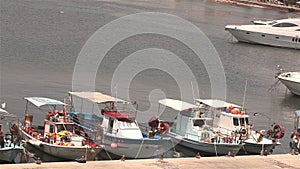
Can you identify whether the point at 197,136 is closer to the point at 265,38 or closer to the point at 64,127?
the point at 64,127

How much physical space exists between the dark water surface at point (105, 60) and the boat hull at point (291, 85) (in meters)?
0.60

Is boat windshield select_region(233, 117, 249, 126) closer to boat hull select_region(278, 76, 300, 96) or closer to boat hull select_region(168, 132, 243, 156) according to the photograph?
boat hull select_region(168, 132, 243, 156)

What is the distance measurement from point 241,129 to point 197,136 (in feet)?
6.83

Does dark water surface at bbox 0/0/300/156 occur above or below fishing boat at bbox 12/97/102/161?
above

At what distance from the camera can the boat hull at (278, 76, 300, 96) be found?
183ft

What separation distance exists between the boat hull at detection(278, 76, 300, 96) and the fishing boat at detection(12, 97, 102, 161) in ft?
79.7

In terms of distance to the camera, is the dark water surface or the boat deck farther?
the dark water surface

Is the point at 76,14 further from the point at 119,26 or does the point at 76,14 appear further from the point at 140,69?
the point at 140,69

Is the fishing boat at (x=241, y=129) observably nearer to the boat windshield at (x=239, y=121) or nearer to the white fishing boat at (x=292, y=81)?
the boat windshield at (x=239, y=121)

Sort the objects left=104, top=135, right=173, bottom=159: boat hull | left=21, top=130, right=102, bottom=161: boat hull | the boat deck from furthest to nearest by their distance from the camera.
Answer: left=104, top=135, right=173, bottom=159: boat hull < left=21, top=130, right=102, bottom=161: boat hull < the boat deck

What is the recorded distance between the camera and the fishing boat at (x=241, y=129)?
37.1m

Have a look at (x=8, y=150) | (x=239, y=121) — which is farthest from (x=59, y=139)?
(x=239, y=121)

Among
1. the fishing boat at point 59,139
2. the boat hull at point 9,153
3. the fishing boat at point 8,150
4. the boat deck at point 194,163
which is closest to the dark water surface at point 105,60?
the fishing boat at point 59,139

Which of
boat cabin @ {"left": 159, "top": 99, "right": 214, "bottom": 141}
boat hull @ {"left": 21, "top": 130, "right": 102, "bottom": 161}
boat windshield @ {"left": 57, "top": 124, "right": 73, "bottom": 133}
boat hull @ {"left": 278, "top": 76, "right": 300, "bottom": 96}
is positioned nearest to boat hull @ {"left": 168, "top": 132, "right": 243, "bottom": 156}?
boat cabin @ {"left": 159, "top": 99, "right": 214, "bottom": 141}
